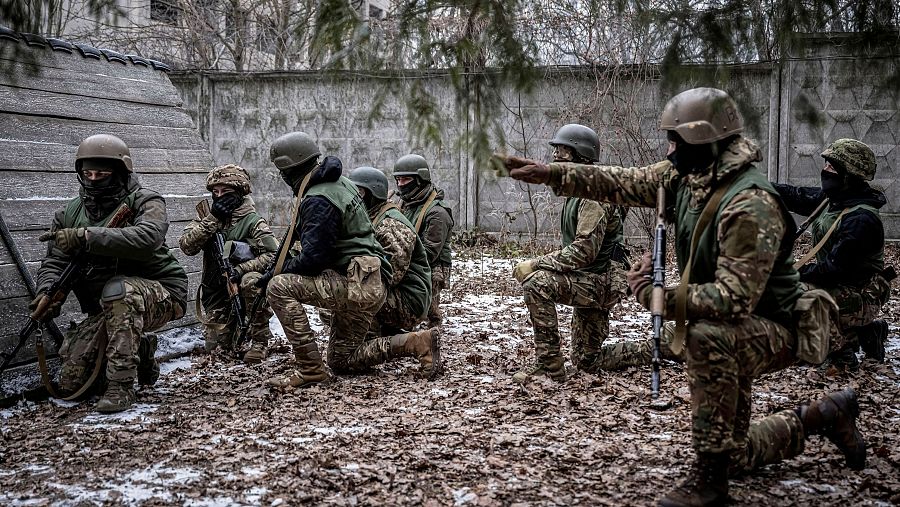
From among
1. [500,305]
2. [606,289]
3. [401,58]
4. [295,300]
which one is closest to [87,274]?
→ [295,300]

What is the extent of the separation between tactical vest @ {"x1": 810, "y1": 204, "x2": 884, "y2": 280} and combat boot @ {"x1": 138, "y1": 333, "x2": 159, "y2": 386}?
5.44 m

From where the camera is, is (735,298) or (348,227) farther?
(348,227)

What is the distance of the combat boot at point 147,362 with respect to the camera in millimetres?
6582

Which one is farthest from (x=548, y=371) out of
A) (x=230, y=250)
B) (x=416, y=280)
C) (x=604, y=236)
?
(x=230, y=250)

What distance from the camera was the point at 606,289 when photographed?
6.80 m

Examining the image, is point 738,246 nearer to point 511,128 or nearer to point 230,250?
point 230,250

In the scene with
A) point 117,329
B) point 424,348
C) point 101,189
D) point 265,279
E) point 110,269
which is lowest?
point 424,348

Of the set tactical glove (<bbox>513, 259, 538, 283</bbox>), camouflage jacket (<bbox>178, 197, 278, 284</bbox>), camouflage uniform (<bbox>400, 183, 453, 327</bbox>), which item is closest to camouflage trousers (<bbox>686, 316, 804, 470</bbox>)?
tactical glove (<bbox>513, 259, 538, 283</bbox>)

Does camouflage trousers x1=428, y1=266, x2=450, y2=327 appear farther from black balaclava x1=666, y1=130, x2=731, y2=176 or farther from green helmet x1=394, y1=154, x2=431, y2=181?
black balaclava x1=666, y1=130, x2=731, y2=176

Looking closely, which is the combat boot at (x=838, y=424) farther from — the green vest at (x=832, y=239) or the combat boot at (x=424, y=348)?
the combat boot at (x=424, y=348)

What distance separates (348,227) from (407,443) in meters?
2.06

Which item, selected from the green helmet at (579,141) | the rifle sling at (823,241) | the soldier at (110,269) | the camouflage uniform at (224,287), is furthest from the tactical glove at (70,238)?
the rifle sling at (823,241)

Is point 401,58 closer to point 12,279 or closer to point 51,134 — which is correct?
point 12,279

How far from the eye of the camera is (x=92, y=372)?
633 cm
